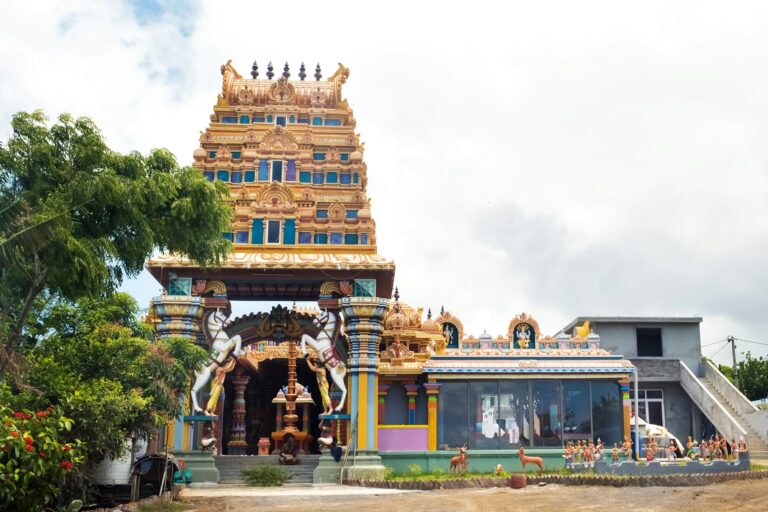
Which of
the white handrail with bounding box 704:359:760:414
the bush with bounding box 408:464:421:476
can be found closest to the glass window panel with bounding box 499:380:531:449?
the bush with bounding box 408:464:421:476

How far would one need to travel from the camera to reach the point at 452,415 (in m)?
28.7

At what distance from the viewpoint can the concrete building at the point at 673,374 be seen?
1496 inches

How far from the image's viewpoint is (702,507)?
→ 16.6 meters

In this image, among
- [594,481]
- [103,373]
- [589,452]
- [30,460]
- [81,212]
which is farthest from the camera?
[589,452]

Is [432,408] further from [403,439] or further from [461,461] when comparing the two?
[461,461]

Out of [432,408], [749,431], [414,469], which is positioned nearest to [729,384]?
[749,431]

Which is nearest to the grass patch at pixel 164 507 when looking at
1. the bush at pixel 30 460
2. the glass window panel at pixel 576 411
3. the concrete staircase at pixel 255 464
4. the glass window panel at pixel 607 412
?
the bush at pixel 30 460

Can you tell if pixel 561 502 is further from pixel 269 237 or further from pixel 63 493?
pixel 269 237

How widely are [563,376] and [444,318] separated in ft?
16.5

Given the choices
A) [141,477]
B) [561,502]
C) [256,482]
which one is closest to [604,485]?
[561,502]

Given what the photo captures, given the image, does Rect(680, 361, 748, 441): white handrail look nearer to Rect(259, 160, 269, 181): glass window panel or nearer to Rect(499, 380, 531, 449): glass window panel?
Rect(499, 380, 531, 449): glass window panel

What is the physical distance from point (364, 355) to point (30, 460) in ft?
48.3

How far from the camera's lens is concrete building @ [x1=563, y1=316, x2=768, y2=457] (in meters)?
38.0

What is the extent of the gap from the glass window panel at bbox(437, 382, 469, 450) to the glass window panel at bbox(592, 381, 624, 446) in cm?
452
